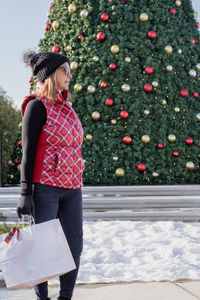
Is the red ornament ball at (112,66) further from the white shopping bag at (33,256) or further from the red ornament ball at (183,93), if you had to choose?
the white shopping bag at (33,256)

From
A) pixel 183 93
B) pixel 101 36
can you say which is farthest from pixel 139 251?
pixel 101 36

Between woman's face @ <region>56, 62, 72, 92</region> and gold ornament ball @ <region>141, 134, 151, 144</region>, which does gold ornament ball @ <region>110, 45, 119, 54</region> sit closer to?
gold ornament ball @ <region>141, 134, 151, 144</region>

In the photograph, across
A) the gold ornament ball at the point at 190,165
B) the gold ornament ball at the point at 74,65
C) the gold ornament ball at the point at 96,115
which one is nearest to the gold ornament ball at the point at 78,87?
the gold ornament ball at the point at 74,65

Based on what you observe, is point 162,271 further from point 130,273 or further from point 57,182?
point 57,182

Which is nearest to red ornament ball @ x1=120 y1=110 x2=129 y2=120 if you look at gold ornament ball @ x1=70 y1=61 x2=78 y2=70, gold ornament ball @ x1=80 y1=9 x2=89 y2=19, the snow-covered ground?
gold ornament ball @ x1=70 y1=61 x2=78 y2=70

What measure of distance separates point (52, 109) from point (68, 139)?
219mm

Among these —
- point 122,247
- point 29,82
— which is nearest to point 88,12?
point 29,82

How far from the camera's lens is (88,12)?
756 cm

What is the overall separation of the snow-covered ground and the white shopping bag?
114 centimetres

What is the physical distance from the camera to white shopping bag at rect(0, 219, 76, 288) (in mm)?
2346

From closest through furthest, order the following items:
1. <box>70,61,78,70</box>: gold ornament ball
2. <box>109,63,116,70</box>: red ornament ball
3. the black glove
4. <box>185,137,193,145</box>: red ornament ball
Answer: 1. the black glove
2. <box>109,63,116,70</box>: red ornament ball
3. <box>70,61,78,70</box>: gold ornament ball
4. <box>185,137,193,145</box>: red ornament ball

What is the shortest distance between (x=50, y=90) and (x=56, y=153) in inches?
16.2

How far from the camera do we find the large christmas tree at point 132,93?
7.29 m

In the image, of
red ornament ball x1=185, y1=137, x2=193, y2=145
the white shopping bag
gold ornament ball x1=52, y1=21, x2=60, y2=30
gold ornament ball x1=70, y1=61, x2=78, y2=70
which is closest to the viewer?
the white shopping bag
